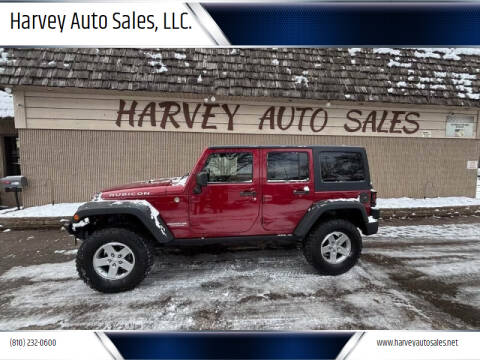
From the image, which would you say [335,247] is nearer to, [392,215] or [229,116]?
[392,215]

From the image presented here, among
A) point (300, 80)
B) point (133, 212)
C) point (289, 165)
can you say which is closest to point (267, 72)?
point (300, 80)

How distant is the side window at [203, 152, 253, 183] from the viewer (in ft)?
10.6

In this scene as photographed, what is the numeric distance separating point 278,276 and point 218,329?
123cm

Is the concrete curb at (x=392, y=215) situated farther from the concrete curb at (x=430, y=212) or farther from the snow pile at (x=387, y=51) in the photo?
the snow pile at (x=387, y=51)

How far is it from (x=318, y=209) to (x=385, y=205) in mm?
4353

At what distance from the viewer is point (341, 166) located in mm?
3557

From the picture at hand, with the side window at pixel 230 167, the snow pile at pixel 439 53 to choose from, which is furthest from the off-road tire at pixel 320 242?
the snow pile at pixel 439 53

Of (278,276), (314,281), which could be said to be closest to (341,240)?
(314,281)

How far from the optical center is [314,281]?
3240 millimetres

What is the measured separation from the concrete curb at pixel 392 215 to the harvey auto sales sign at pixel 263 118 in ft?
7.69

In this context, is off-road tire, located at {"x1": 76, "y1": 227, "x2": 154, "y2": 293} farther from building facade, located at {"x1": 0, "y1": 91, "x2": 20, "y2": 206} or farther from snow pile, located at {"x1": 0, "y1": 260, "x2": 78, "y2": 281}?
building facade, located at {"x1": 0, "y1": 91, "x2": 20, "y2": 206}

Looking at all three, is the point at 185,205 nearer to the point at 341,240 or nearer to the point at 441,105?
the point at 341,240

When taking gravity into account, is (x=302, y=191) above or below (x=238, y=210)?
above

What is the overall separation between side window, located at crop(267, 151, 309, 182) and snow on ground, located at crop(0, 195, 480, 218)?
164 inches
